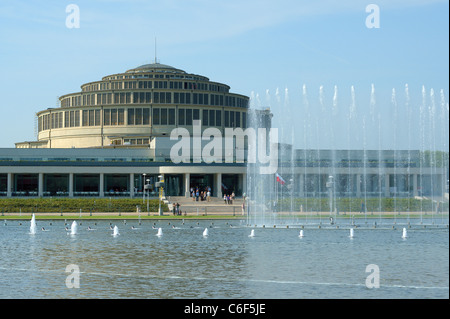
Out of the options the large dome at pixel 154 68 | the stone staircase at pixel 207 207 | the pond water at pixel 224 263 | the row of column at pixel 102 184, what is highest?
the large dome at pixel 154 68

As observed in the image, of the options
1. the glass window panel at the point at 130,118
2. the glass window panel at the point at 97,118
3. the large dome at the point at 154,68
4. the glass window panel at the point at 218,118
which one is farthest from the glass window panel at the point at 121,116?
the glass window panel at the point at 218,118

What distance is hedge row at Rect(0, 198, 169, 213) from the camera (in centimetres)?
7312

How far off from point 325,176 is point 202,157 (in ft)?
61.9

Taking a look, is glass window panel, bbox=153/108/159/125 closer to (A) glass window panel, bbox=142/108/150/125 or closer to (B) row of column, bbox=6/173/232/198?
(A) glass window panel, bbox=142/108/150/125

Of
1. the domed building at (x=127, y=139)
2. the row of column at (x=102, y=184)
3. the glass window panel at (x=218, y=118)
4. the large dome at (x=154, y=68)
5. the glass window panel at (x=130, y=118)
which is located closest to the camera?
the row of column at (x=102, y=184)

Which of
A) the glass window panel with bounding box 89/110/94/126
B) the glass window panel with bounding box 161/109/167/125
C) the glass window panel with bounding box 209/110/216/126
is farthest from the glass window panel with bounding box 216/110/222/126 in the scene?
the glass window panel with bounding box 89/110/94/126

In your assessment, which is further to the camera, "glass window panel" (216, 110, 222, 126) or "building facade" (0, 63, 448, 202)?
"glass window panel" (216, 110, 222, 126)

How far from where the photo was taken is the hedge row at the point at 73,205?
73125mm

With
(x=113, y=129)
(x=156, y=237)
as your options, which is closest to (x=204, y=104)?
(x=113, y=129)

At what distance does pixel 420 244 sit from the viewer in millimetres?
38969

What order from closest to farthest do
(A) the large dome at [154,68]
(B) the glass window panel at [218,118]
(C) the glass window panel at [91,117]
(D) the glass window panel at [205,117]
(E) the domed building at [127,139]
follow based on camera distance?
(E) the domed building at [127,139], (D) the glass window panel at [205,117], (B) the glass window panel at [218,118], (C) the glass window panel at [91,117], (A) the large dome at [154,68]

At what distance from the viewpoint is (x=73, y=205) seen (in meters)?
75.2

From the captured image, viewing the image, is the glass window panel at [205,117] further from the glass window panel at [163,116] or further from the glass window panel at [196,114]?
the glass window panel at [163,116]

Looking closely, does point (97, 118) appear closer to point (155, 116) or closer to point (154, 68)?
point (155, 116)
